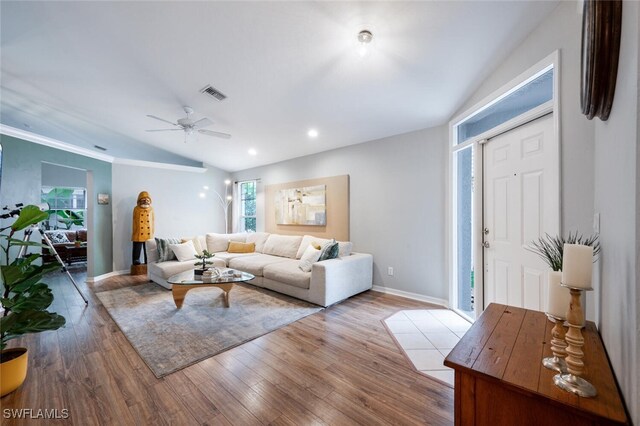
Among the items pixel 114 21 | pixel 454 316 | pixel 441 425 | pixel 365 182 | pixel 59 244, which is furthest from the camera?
pixel 59 244

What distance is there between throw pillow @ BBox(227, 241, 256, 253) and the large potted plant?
342 cm

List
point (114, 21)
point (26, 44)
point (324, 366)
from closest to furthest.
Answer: point (324, 366)
point (114, 21)
point (26, 44)

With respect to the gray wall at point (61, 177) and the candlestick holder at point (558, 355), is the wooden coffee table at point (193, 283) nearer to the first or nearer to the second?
the candlestick holder at point (558, 355)

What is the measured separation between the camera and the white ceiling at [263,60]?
6.52 feet

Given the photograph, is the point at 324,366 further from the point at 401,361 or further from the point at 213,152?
the point at 213,152

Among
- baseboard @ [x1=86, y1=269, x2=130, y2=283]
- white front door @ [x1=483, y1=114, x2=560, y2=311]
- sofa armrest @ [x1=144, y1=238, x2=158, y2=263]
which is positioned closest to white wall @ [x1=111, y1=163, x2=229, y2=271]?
baseboard @ [x1=86, y1=269, x2=130, y2=283]

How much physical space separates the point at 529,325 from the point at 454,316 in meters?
1.92

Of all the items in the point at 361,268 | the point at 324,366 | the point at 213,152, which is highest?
the point at 213,152

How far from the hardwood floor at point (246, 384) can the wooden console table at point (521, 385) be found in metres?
0.79

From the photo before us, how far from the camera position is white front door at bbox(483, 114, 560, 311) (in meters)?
1.94

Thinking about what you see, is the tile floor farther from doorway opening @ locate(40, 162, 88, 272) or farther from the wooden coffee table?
doorway opening @ locate(40, 162, 88, 272)

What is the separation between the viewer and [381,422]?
1504 millimetres

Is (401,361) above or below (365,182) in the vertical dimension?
below

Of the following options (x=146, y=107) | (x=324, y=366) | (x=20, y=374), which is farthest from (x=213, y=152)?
(x=324, y=366)
